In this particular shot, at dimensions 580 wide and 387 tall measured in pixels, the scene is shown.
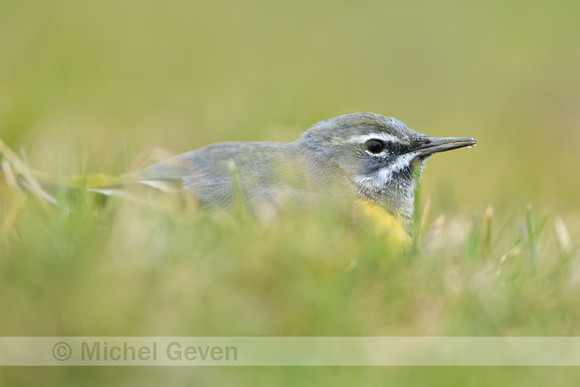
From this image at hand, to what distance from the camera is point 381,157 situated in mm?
5188

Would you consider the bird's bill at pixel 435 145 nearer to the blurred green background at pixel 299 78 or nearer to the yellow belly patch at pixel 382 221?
the yellow belly patch at pixel 382 221

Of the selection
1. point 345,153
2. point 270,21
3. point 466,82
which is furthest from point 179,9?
point 345,153

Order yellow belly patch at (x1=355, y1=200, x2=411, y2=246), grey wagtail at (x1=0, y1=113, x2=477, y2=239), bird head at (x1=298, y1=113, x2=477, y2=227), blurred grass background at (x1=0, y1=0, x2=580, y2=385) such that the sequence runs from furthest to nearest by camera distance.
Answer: bird head at (x1=298, y1=113, x2=477, y2=227), grey wagtail at (x1=0, y1=113, x2=477, y2=239), yellow belly patch at (x1=355, y1=200, x2=411, y2=246), blurred grass background at (x1=0, y1=0, x2=580, y2=385)

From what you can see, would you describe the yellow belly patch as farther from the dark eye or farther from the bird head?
the dark eye

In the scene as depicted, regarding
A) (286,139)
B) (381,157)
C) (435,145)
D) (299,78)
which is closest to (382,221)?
(381,157)

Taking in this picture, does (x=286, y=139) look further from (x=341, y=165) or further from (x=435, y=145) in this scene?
(x=435, y=145)

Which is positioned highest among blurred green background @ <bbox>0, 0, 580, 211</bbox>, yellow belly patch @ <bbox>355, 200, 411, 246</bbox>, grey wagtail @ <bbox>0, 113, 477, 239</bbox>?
blurred green background @ <bbox>0, 0, 580, 211</bbox>

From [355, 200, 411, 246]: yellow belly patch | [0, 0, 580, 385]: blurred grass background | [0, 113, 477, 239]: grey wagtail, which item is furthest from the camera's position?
[0, 113, 477, 239]: grey wagtail

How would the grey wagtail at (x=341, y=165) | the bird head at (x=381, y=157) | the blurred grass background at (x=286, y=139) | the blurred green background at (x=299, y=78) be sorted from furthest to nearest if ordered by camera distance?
the blurred green background at (x=299, y=78)
the bird head at (x=381, y=157)
the grey wagtail at (x=341, y=165)
the blurred grass background at (x=286, y=139)

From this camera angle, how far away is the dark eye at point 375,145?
518 cm

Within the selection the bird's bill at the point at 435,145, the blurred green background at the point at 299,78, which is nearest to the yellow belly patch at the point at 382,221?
the bird's bill at the point at 435,145

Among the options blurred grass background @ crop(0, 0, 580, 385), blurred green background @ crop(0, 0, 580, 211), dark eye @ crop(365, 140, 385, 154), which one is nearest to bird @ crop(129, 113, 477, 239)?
dark eye @ crop(365, 140, 385, 154)

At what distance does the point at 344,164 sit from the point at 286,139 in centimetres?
179

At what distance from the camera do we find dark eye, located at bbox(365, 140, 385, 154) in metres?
5.18
